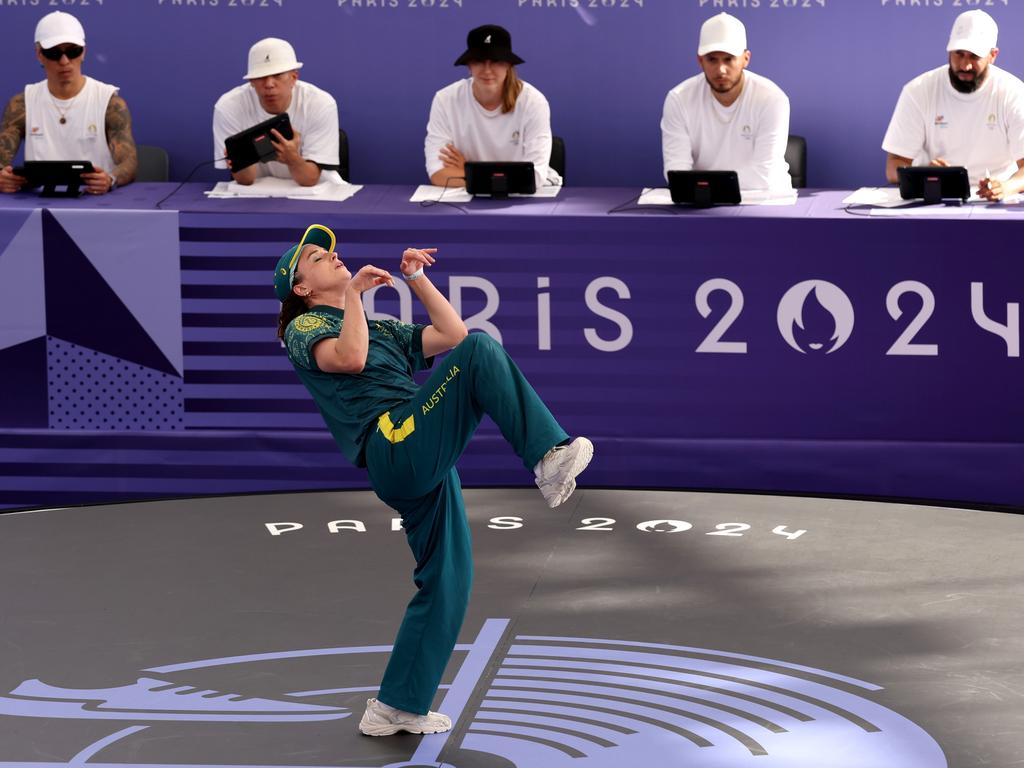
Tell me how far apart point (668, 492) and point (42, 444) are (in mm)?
2680

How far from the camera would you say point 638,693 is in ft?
12.9

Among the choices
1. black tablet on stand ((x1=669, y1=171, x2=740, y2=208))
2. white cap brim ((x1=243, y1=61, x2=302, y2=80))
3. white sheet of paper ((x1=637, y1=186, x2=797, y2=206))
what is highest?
white cap brim ((x1=243, y1=61, x2=302, y2=80))

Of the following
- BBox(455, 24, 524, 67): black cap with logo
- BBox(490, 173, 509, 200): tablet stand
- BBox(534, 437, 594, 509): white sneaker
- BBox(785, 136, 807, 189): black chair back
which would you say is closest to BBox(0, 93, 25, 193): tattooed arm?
BBox(455, 24, 524, 67): black cap with logo

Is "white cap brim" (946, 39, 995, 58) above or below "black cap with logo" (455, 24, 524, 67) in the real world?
above

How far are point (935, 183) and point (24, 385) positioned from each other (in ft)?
12.7

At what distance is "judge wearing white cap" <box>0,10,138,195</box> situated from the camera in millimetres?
7434

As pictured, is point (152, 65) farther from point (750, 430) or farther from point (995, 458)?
point (995, 458)

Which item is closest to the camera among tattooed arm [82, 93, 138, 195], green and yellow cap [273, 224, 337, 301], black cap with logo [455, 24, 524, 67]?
green and yellow cap [273, 224, 337, 301]

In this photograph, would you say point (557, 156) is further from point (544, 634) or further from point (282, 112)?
point (544, 634)

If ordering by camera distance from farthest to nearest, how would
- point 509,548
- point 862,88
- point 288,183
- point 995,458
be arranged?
point 862,88
point 288,183
point 995,458
point 509,548

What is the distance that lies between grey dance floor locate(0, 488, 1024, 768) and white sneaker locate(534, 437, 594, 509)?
0.61 meters

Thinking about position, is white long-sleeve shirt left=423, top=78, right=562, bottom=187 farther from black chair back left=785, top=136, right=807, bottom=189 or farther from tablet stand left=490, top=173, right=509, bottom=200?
black chair back left=785, top=136, right=807, bottom=189

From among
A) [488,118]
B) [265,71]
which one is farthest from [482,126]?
[265,71]

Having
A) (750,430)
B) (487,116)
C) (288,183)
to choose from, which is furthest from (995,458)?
(288,183)
